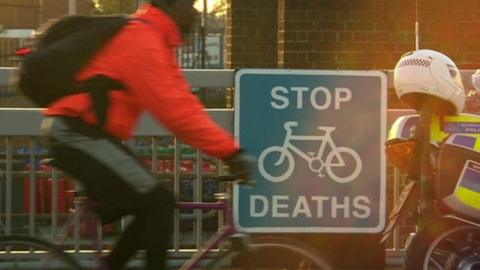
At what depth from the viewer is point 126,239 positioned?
428 centimetres

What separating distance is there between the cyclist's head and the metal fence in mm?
2574

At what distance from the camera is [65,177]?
6.95 meters

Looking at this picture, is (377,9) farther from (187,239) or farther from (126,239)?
(126,239)

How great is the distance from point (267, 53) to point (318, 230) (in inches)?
145

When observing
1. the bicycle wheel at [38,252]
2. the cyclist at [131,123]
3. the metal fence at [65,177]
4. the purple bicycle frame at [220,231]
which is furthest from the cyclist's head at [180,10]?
the metal fence at [65,177]

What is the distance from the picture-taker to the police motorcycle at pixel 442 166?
5484 mm

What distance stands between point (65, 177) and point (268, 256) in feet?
9.56

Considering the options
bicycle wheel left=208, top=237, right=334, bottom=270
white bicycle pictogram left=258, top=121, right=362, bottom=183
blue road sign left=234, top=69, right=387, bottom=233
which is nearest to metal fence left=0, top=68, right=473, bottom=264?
blue road sign left=234, top=69, right=387, bottom=233

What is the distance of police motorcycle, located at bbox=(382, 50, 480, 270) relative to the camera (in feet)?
18.0

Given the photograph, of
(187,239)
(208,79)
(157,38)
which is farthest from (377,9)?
(157,38)

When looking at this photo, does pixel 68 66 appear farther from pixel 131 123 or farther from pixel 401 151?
pixel 401 151

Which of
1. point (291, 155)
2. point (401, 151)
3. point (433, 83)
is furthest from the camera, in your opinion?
point (291, 155)

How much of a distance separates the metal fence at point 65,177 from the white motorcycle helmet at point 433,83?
1.12 metres

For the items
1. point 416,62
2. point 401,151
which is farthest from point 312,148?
point 416,62
